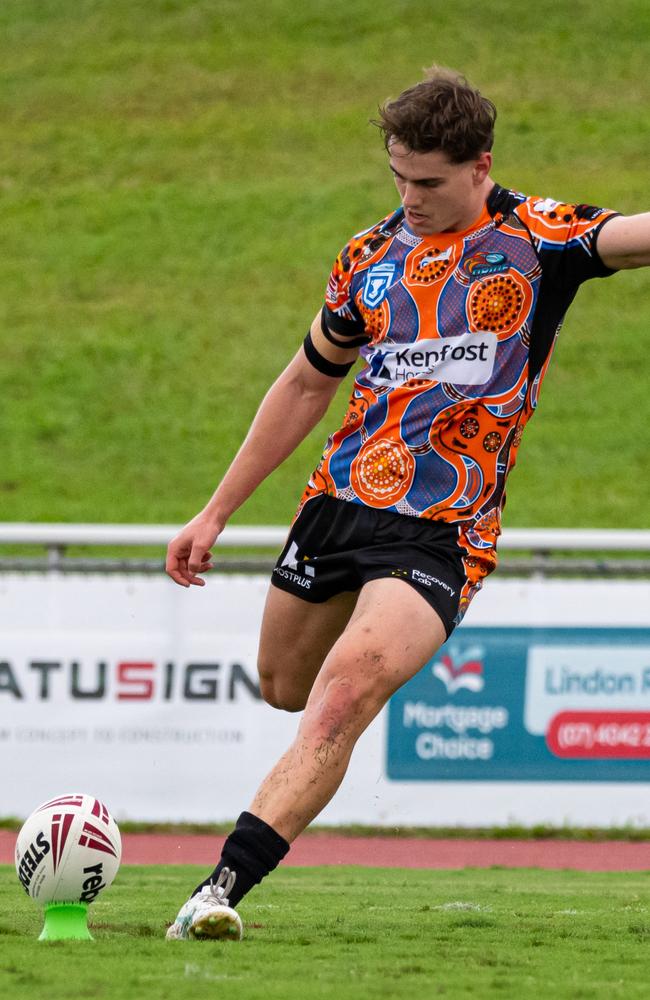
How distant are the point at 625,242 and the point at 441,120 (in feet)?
1.98

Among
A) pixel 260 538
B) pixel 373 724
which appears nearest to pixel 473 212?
pixel 260 538

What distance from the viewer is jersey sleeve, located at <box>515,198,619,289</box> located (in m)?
4.26

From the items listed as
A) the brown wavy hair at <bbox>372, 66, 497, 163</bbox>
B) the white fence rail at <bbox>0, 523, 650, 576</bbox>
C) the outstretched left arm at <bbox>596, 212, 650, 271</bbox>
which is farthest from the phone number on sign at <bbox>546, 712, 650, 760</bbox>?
the brown wavy hair at <bbox>372, 66, 497, 163</bbox>

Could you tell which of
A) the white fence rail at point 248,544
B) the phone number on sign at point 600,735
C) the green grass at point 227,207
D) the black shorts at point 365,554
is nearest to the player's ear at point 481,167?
the black shorts at point 365,554

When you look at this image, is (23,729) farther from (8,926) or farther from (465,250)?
(465,250)

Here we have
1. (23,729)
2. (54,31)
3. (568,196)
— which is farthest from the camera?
(54,31)

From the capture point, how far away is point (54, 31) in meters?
35.7

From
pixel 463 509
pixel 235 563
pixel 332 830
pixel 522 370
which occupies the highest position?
pixel 522 370

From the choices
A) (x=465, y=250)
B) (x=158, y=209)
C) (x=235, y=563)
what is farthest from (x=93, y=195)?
(x=465, y=250)

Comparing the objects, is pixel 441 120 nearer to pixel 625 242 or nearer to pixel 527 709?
pixel 625 242

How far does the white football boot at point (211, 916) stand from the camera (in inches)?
155

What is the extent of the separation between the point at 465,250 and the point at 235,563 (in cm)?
527

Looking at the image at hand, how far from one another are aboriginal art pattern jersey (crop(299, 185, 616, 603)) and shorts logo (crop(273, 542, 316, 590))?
25 cm

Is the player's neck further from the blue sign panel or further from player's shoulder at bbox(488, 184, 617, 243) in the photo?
the blue sign panel
